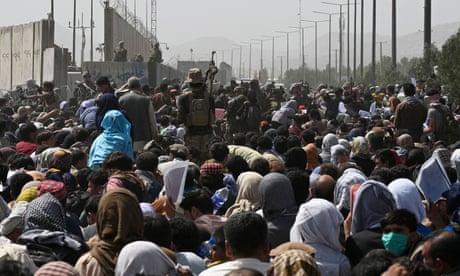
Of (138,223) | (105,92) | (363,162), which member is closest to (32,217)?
(138,223)

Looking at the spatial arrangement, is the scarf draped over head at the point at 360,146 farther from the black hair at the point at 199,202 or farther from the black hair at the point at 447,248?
the black hair at the point at 447,248

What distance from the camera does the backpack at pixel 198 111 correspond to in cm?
1595

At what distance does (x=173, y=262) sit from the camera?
271 inches

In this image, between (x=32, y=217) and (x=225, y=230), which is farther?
(x=32, y=217)

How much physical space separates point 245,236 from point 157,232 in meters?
0.76

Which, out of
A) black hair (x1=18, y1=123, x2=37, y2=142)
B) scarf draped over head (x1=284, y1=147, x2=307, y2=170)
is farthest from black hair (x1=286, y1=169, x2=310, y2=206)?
black hair (x1=18, y1=123, x2=37, y2=142)

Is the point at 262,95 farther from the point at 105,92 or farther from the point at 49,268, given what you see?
the point at 49,268

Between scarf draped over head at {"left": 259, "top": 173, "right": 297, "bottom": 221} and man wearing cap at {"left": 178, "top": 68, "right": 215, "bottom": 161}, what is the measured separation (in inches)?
282

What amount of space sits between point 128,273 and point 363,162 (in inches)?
251

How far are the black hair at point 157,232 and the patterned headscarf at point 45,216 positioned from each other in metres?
0.69

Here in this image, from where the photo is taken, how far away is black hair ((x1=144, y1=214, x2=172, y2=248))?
7410 mm

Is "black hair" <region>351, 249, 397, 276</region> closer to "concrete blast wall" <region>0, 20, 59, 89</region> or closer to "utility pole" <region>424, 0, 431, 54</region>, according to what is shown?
"utility pole" <region>424, 0, 431, 54</region>

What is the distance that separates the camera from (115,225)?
7078 mm

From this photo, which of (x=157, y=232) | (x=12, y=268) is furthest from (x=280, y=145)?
(x=12, y=268)
